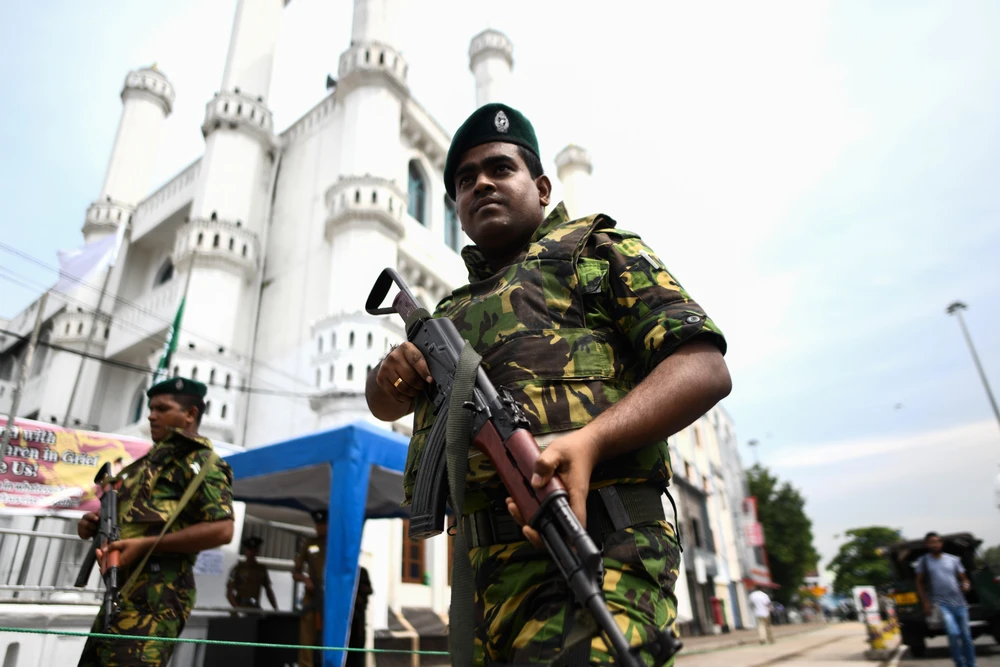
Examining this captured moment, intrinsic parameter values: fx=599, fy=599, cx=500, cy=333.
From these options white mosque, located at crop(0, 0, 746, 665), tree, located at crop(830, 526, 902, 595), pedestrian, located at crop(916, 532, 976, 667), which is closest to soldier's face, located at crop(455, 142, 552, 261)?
pedestrian, located at crop(916, 532, 976, 667)

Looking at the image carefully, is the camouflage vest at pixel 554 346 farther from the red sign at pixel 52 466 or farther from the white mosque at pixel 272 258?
the white mosque at pixel 272 258

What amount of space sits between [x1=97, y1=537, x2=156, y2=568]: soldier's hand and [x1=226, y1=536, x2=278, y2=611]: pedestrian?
14.0 ft

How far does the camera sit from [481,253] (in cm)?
174

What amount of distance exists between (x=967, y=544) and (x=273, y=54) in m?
20.2

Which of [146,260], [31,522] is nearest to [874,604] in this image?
[31,522]

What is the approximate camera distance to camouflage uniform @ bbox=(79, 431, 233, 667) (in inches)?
102

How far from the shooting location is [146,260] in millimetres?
20031

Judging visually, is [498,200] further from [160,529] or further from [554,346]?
[160,529]

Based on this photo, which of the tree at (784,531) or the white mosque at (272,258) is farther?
the tree at (784,531)

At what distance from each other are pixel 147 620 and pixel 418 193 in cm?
1571

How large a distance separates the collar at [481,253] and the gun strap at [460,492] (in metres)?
0.47

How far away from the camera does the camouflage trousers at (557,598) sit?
107cm

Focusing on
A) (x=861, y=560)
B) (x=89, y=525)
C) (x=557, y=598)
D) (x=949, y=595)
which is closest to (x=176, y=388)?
(x=89, y=525)

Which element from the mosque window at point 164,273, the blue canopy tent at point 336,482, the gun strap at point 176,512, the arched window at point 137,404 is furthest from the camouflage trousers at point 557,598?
the mosque window at point 164,273
